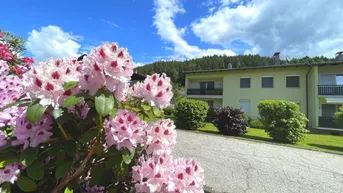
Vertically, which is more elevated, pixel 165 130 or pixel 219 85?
pixel 219 85

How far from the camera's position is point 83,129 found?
1294mm

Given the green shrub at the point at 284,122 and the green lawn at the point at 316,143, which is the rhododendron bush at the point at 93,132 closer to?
the green lawn at the point at 316,143

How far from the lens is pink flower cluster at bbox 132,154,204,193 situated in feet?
4.07

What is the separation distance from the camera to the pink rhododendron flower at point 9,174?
1235 millimetres

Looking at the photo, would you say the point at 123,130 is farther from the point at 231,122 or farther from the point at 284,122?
the point at 231,122

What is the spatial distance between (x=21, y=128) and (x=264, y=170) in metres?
6.25

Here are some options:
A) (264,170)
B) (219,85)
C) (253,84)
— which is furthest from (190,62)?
(264,170)

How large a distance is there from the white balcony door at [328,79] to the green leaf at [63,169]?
1005 inches

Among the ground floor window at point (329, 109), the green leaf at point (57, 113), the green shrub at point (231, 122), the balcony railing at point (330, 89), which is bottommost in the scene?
the green shrub at point (231, 122)

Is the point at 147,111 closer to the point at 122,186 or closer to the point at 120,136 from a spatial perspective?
the point at 120,136

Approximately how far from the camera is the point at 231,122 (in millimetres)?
13367

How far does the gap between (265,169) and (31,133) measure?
6338 mm

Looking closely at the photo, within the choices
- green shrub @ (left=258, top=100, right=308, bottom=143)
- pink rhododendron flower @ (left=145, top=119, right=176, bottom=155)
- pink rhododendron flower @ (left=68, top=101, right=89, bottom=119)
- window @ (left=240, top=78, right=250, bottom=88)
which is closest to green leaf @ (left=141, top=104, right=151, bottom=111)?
pink rhododendron flower @ (left=145, top=119, right=176, bottom=155)

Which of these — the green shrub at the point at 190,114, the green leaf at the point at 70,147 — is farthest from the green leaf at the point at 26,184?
the green shrub at the point at 190,114
